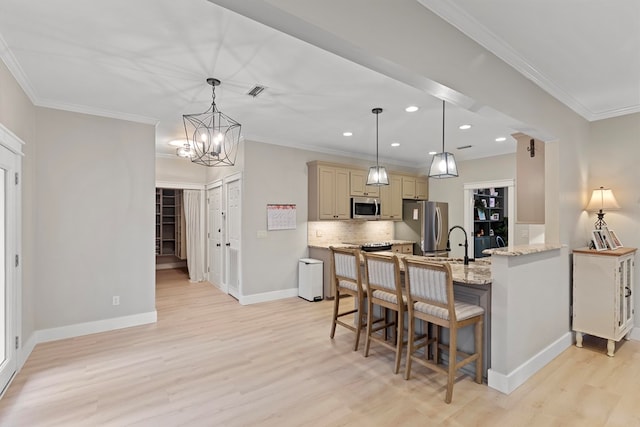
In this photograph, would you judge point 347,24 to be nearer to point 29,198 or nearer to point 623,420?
point 623,420

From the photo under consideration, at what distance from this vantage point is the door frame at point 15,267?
267 centimetres

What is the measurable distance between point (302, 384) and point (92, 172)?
3.35 metres

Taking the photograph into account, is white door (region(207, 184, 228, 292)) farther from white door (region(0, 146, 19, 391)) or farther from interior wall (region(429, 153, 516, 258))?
interior wall (region(429, 153, 516, 258))

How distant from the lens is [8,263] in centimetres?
267

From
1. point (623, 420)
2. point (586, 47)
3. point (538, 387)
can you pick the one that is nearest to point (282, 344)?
point (538, 387)

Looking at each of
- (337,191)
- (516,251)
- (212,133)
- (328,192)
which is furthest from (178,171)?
(516,251)

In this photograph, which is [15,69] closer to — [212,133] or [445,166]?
[212,133]

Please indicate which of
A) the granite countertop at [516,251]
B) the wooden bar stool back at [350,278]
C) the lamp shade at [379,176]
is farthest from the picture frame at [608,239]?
the wooden bar stool back at [350,278]

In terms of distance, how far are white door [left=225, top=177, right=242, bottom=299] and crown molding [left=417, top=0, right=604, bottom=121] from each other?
3775 mm

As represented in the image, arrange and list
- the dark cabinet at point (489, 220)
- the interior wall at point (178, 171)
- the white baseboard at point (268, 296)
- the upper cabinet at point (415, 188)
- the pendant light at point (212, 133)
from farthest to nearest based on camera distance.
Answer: the dark cabinet at point (489, 220), the upper cabinet at point (415, 188), the interior wall at point (178, 171), the white baseboard at point (268, 296), the pendant light at point (212, 133)

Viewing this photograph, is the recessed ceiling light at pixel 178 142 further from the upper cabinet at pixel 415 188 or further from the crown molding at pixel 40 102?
the upper cabinet at pixel 415 188

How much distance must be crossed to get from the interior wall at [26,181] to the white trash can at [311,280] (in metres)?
3.38

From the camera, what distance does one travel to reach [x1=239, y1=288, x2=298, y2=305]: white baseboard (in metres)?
4.97

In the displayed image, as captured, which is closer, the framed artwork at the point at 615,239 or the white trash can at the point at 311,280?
the framed artwork at the point at 615,239
